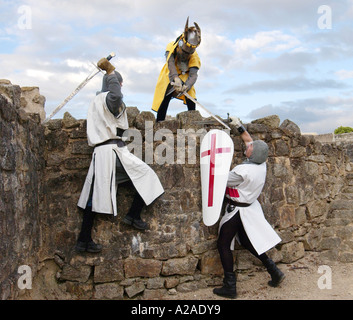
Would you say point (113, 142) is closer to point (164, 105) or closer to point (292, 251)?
point (164, 105)

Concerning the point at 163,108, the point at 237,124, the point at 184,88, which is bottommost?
the point at 237,124

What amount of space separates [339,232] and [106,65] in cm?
367

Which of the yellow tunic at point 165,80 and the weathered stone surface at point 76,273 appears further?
the yellow tunic at point 165,80

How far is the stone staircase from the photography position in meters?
5.05

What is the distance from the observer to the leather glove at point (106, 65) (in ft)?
12.1

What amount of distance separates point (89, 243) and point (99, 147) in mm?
896

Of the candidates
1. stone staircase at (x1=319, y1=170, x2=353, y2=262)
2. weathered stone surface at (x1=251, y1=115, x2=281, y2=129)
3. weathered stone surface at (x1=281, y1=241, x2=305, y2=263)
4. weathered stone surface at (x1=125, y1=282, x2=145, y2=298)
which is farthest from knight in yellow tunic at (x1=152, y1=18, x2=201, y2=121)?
stone staircase at (x1=319, y1=170, x2=353, y2=262)

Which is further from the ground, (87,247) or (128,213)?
(128,213)

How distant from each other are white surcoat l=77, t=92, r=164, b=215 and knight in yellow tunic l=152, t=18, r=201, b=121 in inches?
31.7

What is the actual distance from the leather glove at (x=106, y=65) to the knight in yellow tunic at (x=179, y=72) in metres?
0.77

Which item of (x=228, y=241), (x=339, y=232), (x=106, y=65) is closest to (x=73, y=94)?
(x=106, y=65)

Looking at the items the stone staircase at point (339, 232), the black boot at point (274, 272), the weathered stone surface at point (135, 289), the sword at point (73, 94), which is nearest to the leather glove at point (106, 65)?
the sword at point (73, 94)

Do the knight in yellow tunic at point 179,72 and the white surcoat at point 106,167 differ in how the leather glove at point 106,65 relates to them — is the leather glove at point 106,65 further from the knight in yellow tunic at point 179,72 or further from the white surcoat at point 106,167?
the knight in yellow tunic at point 179,72

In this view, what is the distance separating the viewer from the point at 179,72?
4508 mm
